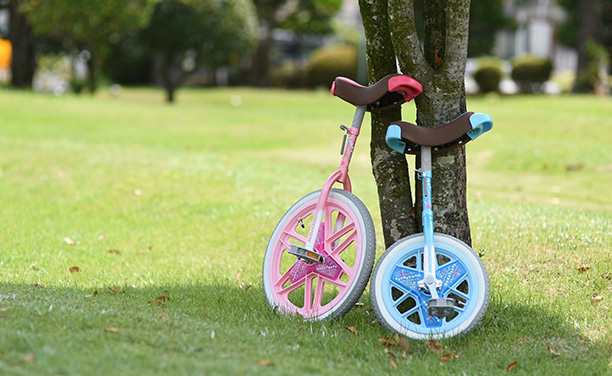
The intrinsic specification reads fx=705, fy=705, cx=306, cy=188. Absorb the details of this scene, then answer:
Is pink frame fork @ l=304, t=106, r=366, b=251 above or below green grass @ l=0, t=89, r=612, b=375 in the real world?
above

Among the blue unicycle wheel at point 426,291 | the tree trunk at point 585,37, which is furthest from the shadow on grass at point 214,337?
the tree trunk at point 585,37

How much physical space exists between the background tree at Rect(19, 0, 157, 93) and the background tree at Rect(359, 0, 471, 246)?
60.1 ft

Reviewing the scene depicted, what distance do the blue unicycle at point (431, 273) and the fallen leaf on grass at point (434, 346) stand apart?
0.12ft

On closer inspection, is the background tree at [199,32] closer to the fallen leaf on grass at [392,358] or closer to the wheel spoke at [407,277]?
the wheel spoke at [407,277]

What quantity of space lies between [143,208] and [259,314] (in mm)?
4407

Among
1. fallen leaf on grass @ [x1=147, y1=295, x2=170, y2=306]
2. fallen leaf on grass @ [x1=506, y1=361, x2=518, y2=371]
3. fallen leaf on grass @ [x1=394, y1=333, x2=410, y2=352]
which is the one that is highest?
fallen leaf on grass @ [x1=394, y1=333, x2=410, y2=352]

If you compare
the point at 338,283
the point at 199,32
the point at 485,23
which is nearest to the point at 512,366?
the point at 338,283

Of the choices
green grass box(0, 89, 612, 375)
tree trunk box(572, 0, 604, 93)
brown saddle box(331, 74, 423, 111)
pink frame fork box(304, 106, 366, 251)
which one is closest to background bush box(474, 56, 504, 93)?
tree trunk box(572, 0, 604, 93)

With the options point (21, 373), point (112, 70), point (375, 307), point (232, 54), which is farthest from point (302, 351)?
point (112, 70)

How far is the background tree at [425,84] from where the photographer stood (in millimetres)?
4707

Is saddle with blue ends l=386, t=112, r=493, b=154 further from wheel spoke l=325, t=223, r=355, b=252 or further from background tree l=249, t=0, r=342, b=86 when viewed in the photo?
background tree l=249, t=0, r=342, b=86

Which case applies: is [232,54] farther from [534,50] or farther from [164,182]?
[534,50]

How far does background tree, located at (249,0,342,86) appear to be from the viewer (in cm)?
3700

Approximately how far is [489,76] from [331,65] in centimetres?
728
